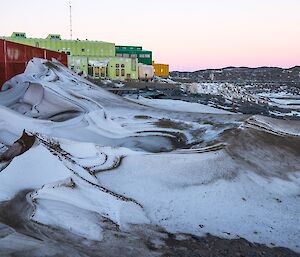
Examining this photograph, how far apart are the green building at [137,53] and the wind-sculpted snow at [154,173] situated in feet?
136

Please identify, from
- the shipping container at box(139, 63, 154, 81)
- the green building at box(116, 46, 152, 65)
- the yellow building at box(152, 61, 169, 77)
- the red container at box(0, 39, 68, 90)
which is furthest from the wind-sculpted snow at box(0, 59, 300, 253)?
the yellow building at box(152, 61, 169, 77)

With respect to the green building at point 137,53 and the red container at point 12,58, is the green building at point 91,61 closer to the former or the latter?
→ the green building at point 137,53

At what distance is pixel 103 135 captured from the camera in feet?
23.9

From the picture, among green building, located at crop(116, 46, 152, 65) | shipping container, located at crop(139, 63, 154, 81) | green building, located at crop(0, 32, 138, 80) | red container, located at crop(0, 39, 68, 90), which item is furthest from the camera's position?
green building, located at crop(116, 46, 152, 65)

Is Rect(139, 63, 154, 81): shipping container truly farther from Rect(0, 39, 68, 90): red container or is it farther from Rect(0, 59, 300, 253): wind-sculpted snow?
Rect(0, 59, 300, 253): wind-sculpted snow

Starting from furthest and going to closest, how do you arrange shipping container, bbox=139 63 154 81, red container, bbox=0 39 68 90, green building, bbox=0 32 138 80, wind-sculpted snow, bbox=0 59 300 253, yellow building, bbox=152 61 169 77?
yellow building, bbox=152 61 169 77, shipping container, bbox=139 63 154 81, green building, bbox=0 32 138 80, red container, bbox=0 39 68 90, wind-sculpted snow, bbox=0 59 300 253

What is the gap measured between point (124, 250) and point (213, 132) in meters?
4.21

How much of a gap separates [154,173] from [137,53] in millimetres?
46016

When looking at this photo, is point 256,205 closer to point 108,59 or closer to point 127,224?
point 127,224

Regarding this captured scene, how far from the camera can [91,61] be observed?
32.2 m

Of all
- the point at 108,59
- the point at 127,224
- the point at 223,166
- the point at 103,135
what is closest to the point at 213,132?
the point at 223,166

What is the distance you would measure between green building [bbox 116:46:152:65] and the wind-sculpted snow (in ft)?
136

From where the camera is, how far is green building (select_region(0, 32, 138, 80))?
31.9 m

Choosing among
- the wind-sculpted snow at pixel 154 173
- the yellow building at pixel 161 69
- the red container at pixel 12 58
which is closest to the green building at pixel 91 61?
the yellow building at pixel 161 69
